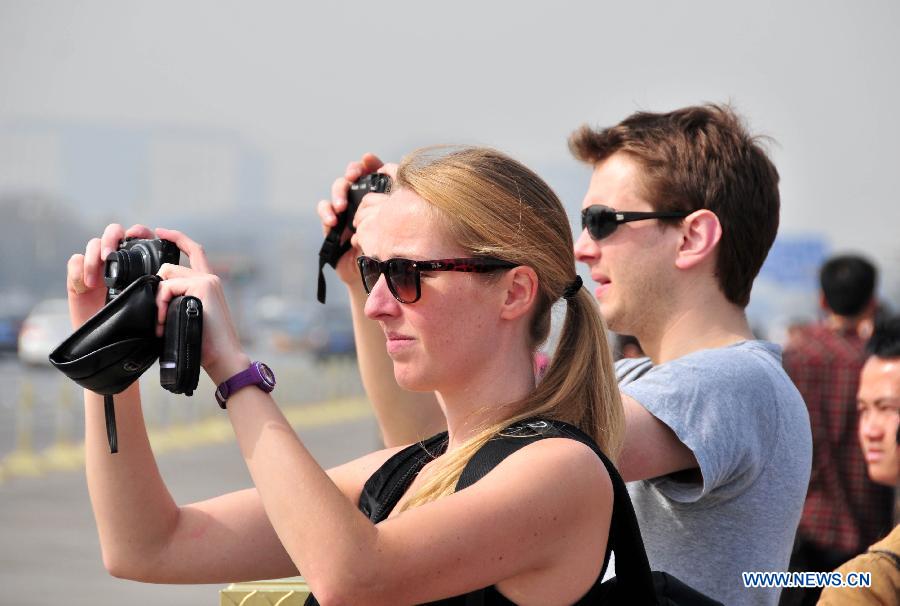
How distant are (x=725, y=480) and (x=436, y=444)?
648 millimetres

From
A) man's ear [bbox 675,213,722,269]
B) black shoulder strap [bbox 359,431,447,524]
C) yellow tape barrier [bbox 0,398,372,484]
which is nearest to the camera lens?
black shoulder strap [bbox 359,431,447,524]

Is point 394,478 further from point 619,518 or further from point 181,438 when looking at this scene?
point 181,438

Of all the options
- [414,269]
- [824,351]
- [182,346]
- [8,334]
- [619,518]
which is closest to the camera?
[182,346]

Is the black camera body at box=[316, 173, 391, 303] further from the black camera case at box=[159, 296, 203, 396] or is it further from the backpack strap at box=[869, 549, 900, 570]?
the backpack strap at box=[869, 549, 900, 570]

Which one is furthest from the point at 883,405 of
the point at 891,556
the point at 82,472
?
the point at 82,472

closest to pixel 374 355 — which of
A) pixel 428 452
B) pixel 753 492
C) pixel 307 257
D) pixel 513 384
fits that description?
pixel 428 452

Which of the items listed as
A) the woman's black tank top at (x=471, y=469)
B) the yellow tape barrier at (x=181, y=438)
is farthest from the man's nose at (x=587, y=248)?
the yellow tape barrier at (x=181, y=438)

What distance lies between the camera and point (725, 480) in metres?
2.42

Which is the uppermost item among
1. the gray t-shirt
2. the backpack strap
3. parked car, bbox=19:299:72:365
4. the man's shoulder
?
the gray t-shirt

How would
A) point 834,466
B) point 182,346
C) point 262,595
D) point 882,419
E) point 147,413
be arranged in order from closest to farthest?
point 182,346
point 262,595
point 882,419
point 834,466
point 147,413

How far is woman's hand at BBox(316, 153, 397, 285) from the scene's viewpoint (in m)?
2.69

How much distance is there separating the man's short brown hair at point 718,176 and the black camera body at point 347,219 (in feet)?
2.14

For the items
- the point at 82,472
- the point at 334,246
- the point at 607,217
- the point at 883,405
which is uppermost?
the point at 607,217

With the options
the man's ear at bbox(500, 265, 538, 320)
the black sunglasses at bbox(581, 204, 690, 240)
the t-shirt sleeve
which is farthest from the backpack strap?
the man's ear at bbox(500, 265, 538, 320)
